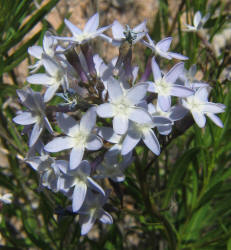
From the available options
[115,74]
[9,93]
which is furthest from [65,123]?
[9,93]

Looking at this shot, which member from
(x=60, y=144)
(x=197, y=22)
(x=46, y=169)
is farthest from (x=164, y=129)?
(x=197, y=22)

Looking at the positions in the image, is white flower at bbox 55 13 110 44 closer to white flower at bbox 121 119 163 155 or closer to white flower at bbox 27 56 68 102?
white flower at bbox 27 56 68 102

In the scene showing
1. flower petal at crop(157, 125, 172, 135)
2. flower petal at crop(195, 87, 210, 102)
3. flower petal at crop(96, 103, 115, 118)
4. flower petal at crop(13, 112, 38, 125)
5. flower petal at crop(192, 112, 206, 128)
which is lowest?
flower petal at crop(195, 87, 210, 102)

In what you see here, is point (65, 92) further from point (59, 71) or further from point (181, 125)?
point (181, 125)

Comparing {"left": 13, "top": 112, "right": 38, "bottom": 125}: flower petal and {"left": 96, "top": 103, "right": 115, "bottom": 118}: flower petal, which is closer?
{"left": 96, "top": 103, "right": 115, "bottom": 118}: flower petal

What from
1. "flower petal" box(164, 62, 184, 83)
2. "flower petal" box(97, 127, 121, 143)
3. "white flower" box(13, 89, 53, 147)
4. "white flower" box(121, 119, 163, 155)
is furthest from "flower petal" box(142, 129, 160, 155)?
"white flower" box(13, 89, 53, 147)

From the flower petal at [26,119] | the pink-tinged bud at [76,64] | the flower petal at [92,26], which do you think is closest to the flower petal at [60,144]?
the flower petal at [26,119]

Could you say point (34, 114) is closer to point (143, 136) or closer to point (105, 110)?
point (105, 110)
